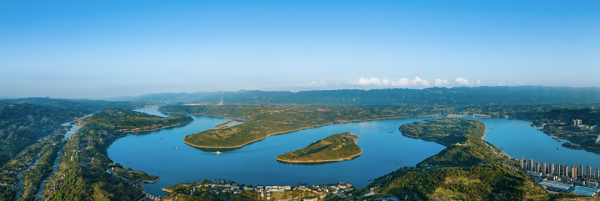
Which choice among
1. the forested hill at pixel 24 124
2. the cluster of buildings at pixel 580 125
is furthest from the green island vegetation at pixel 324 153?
the cluster of buildings at pixel 580 125

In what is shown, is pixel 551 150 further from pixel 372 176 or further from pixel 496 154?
pixel 372 176

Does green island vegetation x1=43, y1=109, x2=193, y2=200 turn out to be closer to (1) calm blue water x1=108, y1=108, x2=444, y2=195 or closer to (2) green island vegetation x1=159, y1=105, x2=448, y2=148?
(1) calm blue water x1=108, y1=108, x2=444, y2=195

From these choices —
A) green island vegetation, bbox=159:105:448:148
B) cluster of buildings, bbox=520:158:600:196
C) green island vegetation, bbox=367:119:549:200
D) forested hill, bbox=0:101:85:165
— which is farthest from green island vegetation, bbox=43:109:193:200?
cluster of buildings, bbox=520:158:600:196

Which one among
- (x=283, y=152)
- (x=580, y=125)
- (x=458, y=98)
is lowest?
(x=283, y=152)

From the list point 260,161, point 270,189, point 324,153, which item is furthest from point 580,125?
point 270,189

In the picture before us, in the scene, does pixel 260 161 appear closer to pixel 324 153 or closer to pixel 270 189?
pixel 324 153

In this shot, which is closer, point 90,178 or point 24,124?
point 90,178
